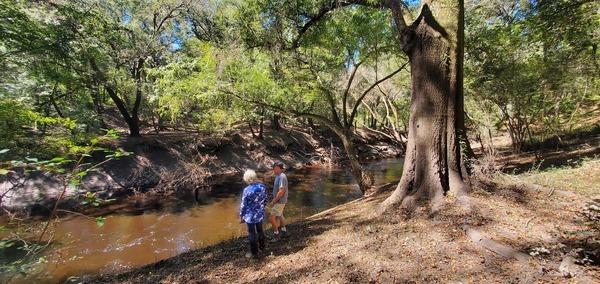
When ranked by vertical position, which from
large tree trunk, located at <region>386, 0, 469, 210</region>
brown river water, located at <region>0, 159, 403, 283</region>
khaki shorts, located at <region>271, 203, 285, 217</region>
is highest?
large tree trunk, located at <region>386, 0, 469, 210</region>

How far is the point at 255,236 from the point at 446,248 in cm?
293

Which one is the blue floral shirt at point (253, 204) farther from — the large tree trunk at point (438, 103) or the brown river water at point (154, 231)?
the brown river water at point (154, 231)

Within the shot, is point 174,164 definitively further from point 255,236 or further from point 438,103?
point 438,103

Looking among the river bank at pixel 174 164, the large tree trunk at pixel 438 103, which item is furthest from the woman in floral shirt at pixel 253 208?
the river bank at pixel 174 164

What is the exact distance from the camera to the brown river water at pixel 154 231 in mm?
7723

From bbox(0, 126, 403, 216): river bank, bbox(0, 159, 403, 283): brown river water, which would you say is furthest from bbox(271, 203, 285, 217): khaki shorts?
bbox(0, 126, 403, 216): river bank

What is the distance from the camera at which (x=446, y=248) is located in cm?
377

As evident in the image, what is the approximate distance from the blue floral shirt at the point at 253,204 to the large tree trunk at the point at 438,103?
259 cm

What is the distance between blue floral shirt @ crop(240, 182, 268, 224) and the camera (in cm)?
478

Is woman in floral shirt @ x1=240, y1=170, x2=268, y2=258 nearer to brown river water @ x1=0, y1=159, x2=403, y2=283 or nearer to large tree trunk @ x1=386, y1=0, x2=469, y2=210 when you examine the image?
large tree trunk @ x1=386, y1=0, x2=469, y2=210

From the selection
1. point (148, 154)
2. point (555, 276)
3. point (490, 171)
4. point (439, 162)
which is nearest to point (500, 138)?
point (490, 171)

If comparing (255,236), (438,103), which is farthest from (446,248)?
(255,236)

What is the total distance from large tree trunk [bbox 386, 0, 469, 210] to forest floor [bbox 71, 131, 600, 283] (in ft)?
1.20

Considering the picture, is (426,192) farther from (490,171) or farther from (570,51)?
(570,51)
